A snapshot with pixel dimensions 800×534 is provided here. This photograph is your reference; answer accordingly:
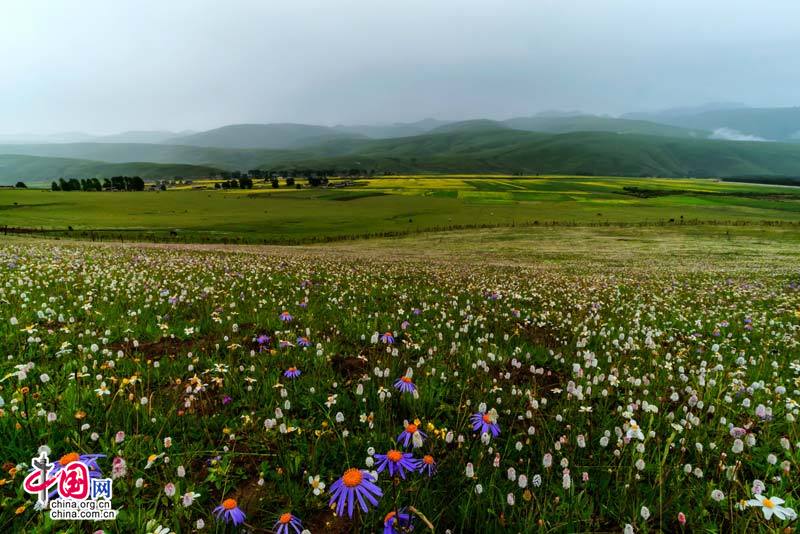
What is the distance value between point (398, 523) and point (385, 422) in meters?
1.51

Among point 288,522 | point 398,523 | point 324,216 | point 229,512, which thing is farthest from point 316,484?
point 324,216

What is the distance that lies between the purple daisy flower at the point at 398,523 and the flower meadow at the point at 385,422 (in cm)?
2

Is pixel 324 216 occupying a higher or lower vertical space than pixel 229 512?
higher

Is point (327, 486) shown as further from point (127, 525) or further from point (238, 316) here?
point (238, 316)

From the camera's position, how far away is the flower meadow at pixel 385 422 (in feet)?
8.89

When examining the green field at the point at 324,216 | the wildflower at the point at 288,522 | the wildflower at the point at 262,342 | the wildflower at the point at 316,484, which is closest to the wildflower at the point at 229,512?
the wildflower at the point at 288,522

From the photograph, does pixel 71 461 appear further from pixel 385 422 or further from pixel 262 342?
pixel 262 342

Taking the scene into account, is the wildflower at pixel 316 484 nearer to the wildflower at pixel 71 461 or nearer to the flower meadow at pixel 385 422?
the flower meadow at pixel 385 422

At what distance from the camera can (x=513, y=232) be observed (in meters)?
68.4

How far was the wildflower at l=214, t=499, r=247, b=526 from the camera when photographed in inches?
93.5

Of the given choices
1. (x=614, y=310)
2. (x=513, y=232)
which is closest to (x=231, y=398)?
(x=614, y=310)

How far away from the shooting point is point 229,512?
246cm

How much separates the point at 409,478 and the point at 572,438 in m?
1.82

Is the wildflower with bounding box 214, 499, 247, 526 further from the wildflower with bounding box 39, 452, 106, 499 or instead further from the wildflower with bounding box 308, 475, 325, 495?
the wildflower with bounding box 39, 452, 106, 499
